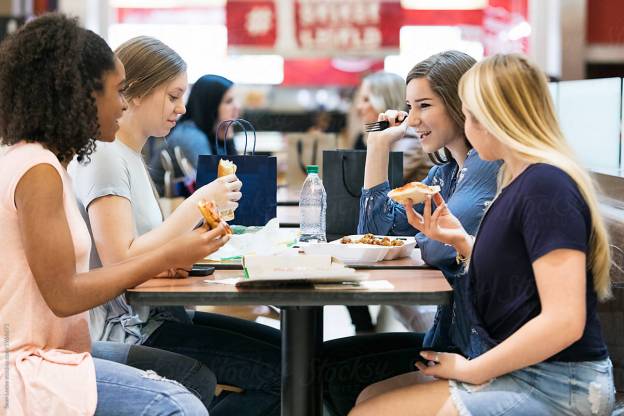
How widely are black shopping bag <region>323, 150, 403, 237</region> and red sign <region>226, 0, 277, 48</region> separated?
4.95 metres

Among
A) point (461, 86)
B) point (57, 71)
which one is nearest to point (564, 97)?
point (461, 86)

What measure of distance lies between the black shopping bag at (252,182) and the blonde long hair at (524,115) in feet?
3.18

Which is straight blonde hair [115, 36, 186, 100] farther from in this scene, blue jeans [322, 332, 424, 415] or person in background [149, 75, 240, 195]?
person in background [149, 75, 240, 195]

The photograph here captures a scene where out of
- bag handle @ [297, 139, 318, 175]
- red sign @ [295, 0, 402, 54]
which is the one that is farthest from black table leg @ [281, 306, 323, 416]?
red sign @ [295, 0, 402, 54]

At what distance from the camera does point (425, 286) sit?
6.56 ft

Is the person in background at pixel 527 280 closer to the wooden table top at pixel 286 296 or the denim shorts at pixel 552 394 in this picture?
the denim shorts at pixel 552 394

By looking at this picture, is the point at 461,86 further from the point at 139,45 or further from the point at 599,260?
the point at 139,45

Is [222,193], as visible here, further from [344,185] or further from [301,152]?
[301,152]

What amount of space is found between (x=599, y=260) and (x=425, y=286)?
373 mm

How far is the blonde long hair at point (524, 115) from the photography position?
1.84m

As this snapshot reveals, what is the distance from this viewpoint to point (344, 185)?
10.7 feet

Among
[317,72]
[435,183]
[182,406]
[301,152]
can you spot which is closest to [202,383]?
[182,406]

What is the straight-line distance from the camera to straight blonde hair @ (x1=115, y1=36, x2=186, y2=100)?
2545 mm

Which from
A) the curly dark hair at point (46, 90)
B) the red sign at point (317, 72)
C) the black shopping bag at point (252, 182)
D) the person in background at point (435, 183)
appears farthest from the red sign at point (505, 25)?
the curly dark hair at point (46, 90)
